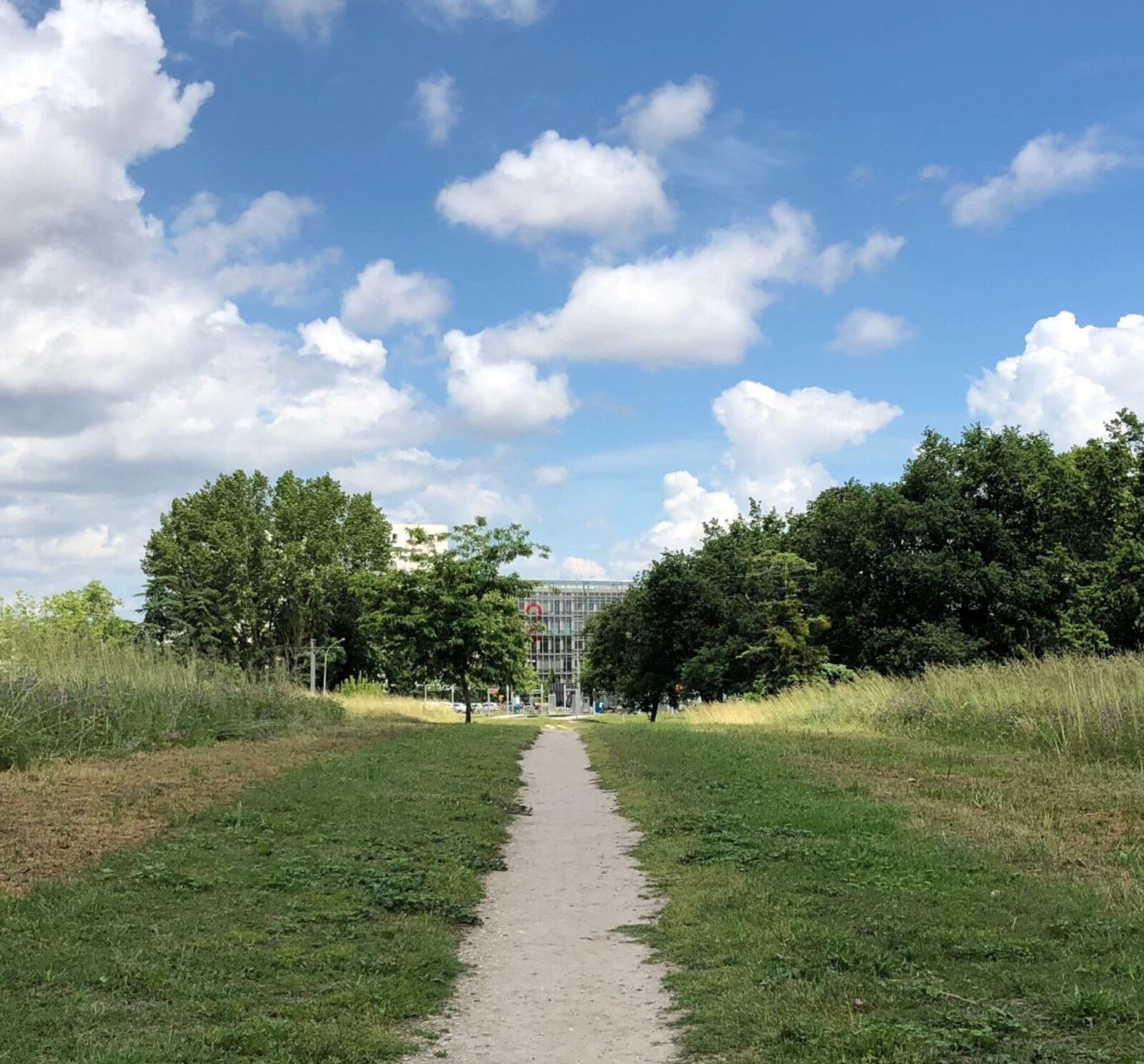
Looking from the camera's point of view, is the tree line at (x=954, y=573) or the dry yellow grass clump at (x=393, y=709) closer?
the dry yellow grass clump at (x=393, y=709)

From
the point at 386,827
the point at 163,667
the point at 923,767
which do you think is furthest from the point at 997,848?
the point at 163,667

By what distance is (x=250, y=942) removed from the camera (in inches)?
266

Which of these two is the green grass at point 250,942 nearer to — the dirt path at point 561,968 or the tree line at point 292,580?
the dirt path at point 561,968

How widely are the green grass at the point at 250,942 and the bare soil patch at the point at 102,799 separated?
0.41m

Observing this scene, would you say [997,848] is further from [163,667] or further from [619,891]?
[163,667]

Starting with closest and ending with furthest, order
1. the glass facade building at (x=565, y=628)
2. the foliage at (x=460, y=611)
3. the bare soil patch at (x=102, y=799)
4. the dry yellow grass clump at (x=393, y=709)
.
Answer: the bare soil patch at (x=102, y=799) < the foliage at (x=460, y=611) < the dry yellow grass clump at (x=393, y=709) < the glass facade building at (x=565, y=628)

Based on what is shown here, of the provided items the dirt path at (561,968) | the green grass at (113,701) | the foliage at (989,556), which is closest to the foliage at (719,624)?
the foliage at (989,556)

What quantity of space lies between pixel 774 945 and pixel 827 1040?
1709mm

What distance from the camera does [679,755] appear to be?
19609 mm

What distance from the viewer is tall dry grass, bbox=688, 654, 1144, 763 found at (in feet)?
54.2

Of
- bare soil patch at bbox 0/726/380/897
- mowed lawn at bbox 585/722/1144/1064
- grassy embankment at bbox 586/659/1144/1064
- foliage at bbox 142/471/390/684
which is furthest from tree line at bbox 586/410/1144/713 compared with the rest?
mowed lawn at bbox 585/722/1144/1064

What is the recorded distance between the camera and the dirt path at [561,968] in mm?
5363

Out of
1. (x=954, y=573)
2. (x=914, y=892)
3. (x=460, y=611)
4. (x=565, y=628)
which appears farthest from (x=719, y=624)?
(x=565, y=628)

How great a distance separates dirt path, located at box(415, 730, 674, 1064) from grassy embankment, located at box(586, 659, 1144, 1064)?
285 millimetres
